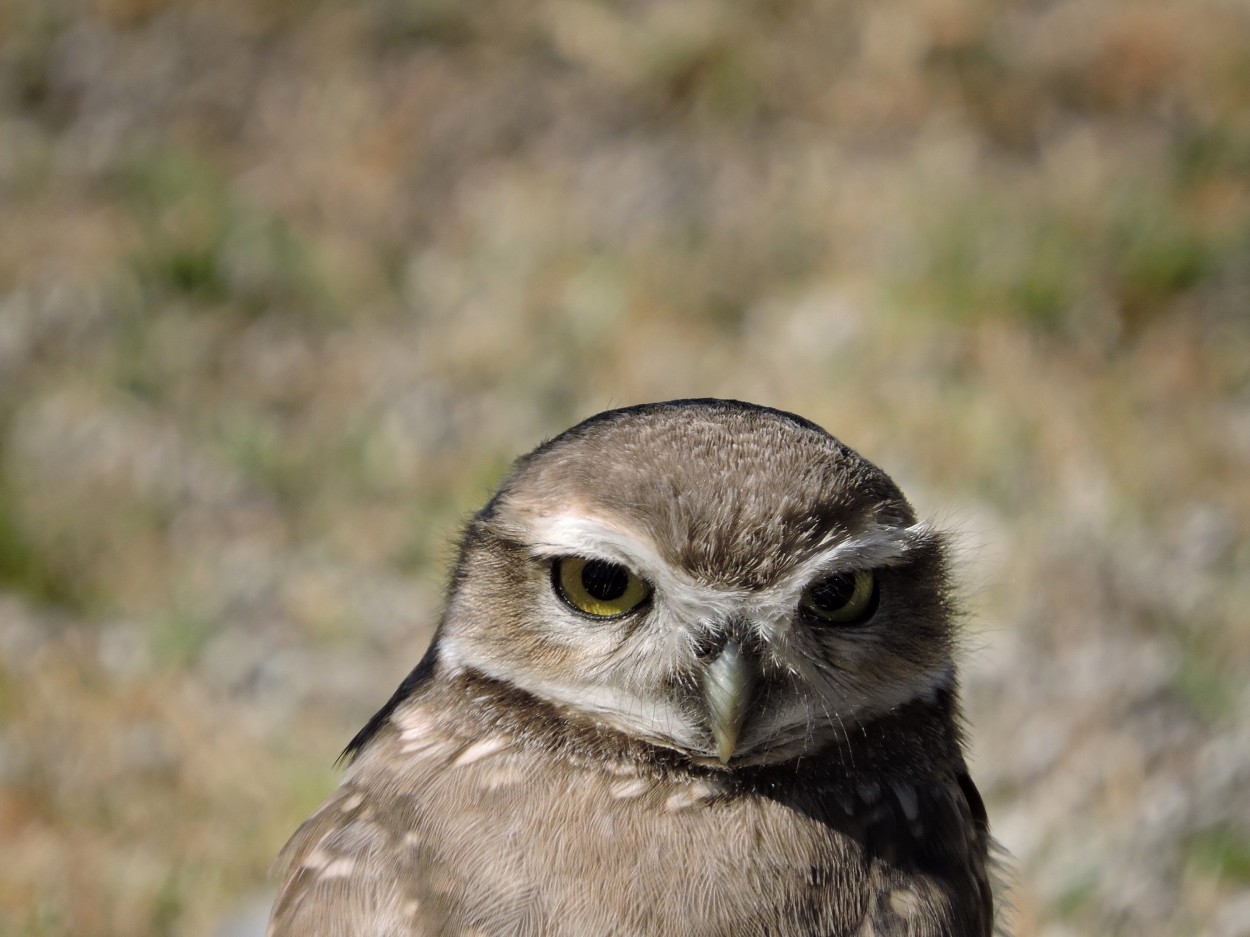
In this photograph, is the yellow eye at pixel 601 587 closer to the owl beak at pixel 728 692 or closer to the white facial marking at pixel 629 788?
the owl beak at pixel 728 692

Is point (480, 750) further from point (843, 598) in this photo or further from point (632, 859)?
point (843, 598)

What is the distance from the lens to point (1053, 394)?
4.88 metres

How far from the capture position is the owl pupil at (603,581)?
196 centimetres

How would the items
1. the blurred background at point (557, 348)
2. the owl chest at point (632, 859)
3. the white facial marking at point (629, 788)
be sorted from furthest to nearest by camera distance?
the blurred background at point (557, 348) → the white facial marking at point (629, 788) → the owl chest at point (632, 859)

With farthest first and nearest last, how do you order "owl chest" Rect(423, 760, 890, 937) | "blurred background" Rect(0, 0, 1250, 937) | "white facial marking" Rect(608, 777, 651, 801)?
1. "blurred background" Rect(0, 0, 1250, 937)
2. "white facial marking" Rect(608, 777, 651, 801)
3. "owl chest" Rect(423, 760, 890, 937)

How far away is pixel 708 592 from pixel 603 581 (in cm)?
15

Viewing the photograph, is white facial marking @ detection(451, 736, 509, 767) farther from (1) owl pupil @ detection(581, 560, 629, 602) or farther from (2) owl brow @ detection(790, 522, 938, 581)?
(2) owl brow @ detection(790, 522, 938, 581)

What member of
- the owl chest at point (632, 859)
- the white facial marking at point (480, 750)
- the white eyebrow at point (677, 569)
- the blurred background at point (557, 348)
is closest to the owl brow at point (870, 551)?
the white eyebrow at point (677, 569)

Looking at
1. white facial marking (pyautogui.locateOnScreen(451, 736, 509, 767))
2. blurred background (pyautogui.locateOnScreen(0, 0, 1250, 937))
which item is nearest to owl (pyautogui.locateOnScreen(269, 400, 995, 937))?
white facial marking (pyautogui.locateOnScreen(451, 736, 509, 767))

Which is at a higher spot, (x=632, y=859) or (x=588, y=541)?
(x=588, y=541)

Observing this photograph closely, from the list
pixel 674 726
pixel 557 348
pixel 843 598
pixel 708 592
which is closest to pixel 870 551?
pixel 843 598

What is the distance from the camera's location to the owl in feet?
6.26

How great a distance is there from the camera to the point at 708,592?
1.93 metres

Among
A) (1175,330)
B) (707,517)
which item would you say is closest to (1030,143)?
(1175,330)
